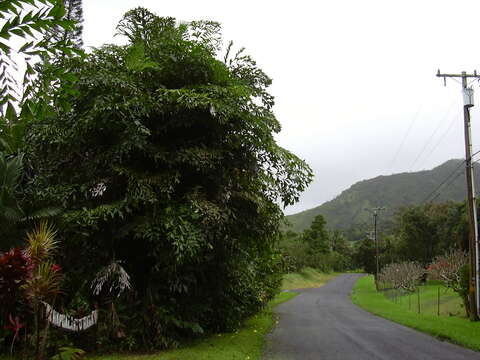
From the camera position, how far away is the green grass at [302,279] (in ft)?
173

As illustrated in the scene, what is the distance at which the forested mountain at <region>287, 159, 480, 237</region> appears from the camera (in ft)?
389

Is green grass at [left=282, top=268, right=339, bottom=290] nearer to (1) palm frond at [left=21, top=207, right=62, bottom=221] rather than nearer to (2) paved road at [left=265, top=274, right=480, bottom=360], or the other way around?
(2) paved road at [left=265, top=274, right=480, bottom=360]

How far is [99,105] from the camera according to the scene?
976 centimetres

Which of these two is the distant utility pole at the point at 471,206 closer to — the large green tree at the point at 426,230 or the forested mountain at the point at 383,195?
the large green tree at the point at 426,230

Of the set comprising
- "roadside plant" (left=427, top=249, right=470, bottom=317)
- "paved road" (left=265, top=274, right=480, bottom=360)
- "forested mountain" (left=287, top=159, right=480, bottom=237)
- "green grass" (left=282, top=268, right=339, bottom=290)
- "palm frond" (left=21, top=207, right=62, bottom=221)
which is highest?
"forested mountain" (left=287, top=159, right=480, bottom=237)

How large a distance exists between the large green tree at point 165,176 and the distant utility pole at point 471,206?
33.0 feet

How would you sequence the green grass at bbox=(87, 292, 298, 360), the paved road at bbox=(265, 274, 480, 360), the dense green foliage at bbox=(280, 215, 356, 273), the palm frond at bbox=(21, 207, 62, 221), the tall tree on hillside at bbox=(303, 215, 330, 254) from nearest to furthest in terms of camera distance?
the green grass at bbox=(87, 292, 298, 360) → the palm frond at bbox=(21, 207, 62, 221) → the paved road at bbox=(265, 274, 480, 360) → the dense green foliage at bbox=(280, 215, 356, 273) → the tall tree on hillside at bbox=(303, 215, 330, 254)

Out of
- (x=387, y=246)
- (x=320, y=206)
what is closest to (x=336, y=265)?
(x=387, y=246)

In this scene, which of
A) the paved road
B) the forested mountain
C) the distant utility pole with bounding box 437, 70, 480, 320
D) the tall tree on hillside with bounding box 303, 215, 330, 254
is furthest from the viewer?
the forested mountain

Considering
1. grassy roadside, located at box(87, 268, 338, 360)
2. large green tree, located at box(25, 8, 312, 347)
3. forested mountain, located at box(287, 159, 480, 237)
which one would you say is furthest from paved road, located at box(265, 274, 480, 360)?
forested mountain, located at box(287, 159, 480, 237)

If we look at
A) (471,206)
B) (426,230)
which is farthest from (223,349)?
(426,230)

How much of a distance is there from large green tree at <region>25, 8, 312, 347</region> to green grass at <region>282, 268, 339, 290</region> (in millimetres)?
37473

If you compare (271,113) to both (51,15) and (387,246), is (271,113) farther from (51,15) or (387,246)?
(387,246)

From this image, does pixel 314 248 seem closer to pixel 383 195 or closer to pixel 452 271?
pixel 452 271
